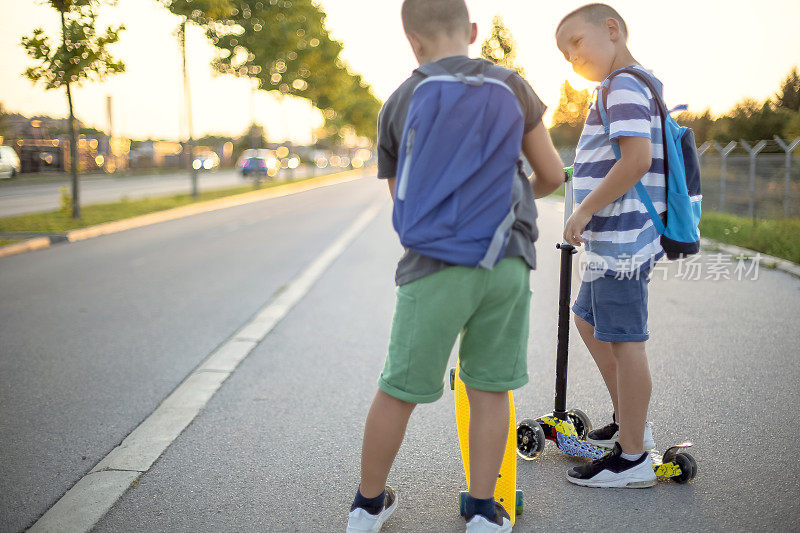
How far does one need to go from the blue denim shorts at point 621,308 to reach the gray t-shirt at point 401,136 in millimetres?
556

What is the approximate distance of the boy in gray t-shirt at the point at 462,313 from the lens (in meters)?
1.98

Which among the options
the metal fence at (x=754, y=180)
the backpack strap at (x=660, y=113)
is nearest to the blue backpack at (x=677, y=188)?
the backpack strap at (x=660, y=113)

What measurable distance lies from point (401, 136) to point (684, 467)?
1745 mm

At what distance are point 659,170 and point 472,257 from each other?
3.23 feet

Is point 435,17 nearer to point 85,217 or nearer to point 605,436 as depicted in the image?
point 605,436

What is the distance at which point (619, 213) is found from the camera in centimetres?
251

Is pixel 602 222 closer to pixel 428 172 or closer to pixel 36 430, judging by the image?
pixel 428 172

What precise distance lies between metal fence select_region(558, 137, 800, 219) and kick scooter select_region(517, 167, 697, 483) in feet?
27.4

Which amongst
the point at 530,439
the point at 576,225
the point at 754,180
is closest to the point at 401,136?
the point at 576,225

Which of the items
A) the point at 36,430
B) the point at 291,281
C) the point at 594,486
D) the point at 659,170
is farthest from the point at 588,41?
the point at 291,281

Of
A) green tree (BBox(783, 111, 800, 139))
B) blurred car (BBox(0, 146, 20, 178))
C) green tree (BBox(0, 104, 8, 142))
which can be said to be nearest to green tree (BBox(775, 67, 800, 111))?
green tree (BBox(783, 111, 800, 139))

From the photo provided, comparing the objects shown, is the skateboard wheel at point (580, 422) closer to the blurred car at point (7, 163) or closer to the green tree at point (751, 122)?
the green tree at point (751, 122)

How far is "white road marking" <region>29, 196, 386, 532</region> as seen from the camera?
8.20 ft

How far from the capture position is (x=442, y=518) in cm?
245
